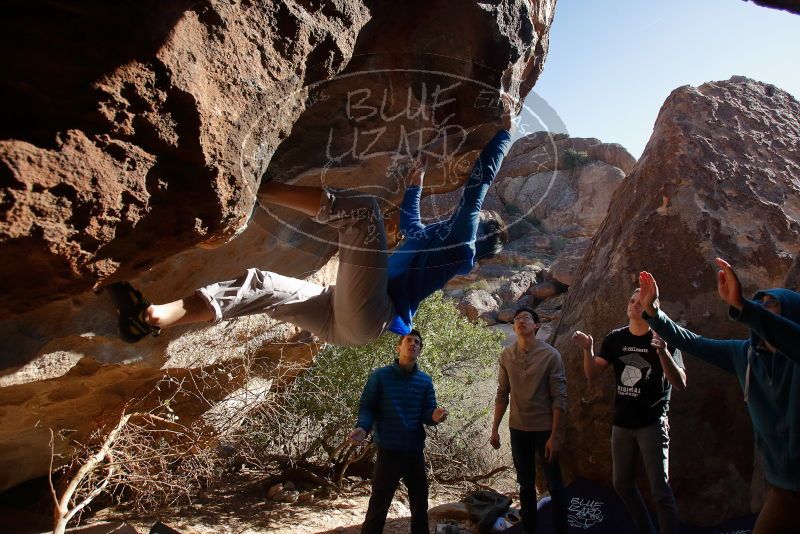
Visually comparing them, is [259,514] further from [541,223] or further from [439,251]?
[541,223]

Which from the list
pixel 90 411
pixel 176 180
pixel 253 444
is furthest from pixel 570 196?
pixel 176 180

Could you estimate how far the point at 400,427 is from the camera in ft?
14.0

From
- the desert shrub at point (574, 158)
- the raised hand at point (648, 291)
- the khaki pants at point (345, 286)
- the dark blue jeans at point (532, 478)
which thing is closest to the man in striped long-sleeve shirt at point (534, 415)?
the dark blue jeans at point (532, 478)

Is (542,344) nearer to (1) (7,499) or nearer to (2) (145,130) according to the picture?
(2) (145,130)

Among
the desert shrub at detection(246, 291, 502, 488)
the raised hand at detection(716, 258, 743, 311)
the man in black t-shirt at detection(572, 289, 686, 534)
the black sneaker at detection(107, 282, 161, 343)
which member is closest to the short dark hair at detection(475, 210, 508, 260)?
the man in black t-shirt at detection(572, 289, 686, 534)

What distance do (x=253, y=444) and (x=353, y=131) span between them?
→ 4525 millimetres

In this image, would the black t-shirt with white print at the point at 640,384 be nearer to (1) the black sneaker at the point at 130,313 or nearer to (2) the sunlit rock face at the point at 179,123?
(2) the sunlit rock face at the point at 179,123

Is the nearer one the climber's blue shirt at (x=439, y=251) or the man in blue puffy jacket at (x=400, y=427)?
the climber's blue shirt at (x=439, y=251)

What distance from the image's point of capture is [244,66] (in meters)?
2.17

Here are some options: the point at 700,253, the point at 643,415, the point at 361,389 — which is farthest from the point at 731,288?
the point at 361,389

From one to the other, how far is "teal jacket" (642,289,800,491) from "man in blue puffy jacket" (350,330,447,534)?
2061 mm

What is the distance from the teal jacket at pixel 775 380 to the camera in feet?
7.37

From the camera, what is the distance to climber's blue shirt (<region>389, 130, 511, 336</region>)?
2.99 metres

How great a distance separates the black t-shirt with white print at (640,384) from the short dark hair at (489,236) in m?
1.43
